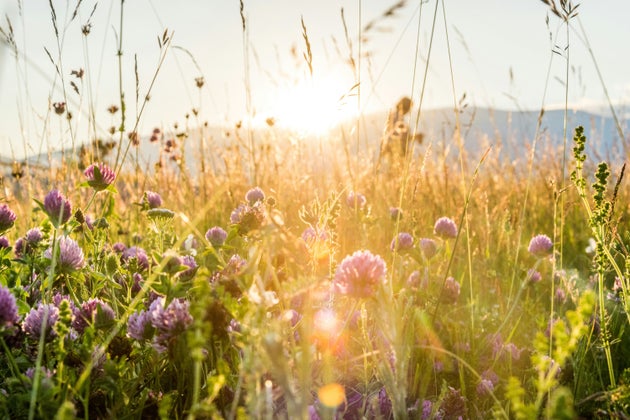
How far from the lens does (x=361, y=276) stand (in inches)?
42.6

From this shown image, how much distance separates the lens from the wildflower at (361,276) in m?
1.08

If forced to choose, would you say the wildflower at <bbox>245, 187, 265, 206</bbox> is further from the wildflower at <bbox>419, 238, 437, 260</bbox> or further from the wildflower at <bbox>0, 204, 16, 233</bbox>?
the wildflower at <bbox>0, 204, 16, 233</bbox>

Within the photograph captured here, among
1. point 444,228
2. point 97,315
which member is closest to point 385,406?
point 97,315

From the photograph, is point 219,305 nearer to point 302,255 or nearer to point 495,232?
point 302,255

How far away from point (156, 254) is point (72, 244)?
1.33 feet

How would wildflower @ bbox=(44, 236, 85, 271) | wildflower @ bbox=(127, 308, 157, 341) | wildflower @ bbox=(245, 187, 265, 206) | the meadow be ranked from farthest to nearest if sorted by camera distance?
wildflower @ bbox=(245, 187, 265, 206) < wildflower @ bbox=(44, 236, 85, 271) < wildflower @ bbox=(127, 308, 157, 341) < the meadow

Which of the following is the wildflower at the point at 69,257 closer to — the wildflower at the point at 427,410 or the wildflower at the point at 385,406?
the wildflower at the point at 385,406

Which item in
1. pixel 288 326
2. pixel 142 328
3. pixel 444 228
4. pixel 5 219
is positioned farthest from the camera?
pixel 444 228

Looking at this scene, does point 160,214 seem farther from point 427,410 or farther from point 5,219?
point 427,410

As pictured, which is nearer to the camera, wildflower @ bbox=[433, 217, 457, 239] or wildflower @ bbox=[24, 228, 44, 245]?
wildflower @ bbox=[24, 228, 44, 245]

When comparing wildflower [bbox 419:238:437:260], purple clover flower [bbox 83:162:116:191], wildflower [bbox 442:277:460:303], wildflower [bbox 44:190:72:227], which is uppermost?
purple clover flower [bbox 83:162:116:191]

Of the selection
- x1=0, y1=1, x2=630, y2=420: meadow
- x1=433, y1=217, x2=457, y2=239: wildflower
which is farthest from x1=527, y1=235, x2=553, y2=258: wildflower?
x1=433, y1=217, x2=457, y2=239: wildflower

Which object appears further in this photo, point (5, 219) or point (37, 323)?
point (5, 219)

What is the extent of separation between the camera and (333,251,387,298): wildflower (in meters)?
1.08
